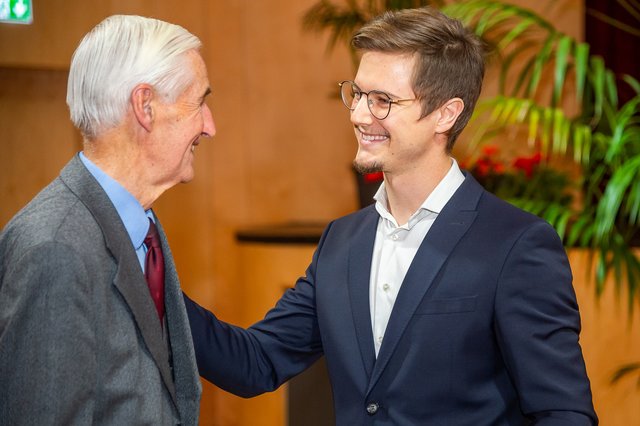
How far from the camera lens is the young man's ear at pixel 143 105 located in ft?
5.19

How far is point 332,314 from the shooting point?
198cm

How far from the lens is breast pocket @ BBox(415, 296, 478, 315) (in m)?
1.81

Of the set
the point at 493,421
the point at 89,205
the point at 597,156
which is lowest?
the point at 493,421

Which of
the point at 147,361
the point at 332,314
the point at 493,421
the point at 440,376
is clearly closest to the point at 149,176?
the point at 147,361

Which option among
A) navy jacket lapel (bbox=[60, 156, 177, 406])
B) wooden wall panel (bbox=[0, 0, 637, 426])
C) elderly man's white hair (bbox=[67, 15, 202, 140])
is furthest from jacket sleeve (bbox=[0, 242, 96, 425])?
wooden wall panel (bbox=[0, 0, 637, 426])

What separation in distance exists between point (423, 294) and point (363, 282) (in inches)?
6.6

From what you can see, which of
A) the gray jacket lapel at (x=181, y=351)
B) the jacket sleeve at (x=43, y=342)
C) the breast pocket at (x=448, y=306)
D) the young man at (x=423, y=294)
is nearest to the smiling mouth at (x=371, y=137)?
the young man at (x=423, y=294)

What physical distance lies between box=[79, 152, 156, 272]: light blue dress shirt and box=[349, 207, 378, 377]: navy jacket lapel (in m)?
0.49

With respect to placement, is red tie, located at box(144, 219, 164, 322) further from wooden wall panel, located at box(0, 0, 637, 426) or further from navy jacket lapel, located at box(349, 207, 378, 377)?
wooden wall panel, located at box(0, 0, 637, 426)

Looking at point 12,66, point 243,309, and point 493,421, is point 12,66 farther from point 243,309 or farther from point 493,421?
point 493,421

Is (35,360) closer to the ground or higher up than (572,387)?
higher up

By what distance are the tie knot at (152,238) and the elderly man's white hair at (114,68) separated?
219mm

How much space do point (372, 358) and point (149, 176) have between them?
0.60 meters

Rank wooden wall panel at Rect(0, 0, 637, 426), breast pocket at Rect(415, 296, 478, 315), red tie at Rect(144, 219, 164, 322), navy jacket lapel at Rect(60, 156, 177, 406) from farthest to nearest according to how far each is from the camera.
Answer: wooden wall panel at Rect(0, 0, 637, 426)
breast pocket at Rect(415, 296, 478, 315)
red tie at Rect(144, 219, 164, 322)
navy jacket lapel at Rect(60, 156, 177, 406)
